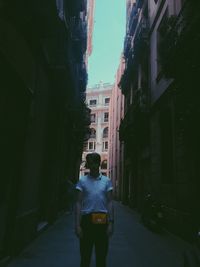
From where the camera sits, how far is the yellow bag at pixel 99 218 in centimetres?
337

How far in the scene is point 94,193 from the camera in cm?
350

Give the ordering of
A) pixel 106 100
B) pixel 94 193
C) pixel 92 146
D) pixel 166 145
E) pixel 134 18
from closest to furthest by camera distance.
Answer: pixel 94 193 < pixel 166 145 < pixel 134 18 < pixel 92 146 < pixel 106 100

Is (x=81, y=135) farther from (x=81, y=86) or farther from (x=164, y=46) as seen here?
(x=164, y=46)

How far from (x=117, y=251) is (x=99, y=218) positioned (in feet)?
12.7

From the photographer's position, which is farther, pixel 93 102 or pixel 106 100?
pixel 93 102

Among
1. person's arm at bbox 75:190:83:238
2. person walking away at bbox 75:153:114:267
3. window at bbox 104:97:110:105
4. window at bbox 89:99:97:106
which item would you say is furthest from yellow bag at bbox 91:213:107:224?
window at bbox 89:99:97:106

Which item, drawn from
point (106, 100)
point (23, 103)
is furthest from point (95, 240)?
point (106, 100)

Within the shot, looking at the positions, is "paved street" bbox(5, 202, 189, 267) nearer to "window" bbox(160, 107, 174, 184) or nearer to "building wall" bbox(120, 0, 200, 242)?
"building wall" bbox(120, 0, 200, 242)

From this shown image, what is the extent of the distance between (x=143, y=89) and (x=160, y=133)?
4843 mm

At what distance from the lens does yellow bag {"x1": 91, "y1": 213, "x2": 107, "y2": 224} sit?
3.37 m

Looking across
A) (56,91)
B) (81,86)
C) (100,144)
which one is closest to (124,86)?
(81,86)

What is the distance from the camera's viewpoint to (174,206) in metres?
9.87

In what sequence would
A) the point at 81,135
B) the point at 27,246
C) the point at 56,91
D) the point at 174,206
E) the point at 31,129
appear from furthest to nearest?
1. the point at 81,135
2. the point at 56,91
3. the point at 174,206
4. the point at 31,129
5. the point at 27,246

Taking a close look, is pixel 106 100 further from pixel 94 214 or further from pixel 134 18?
pixel 94 214
